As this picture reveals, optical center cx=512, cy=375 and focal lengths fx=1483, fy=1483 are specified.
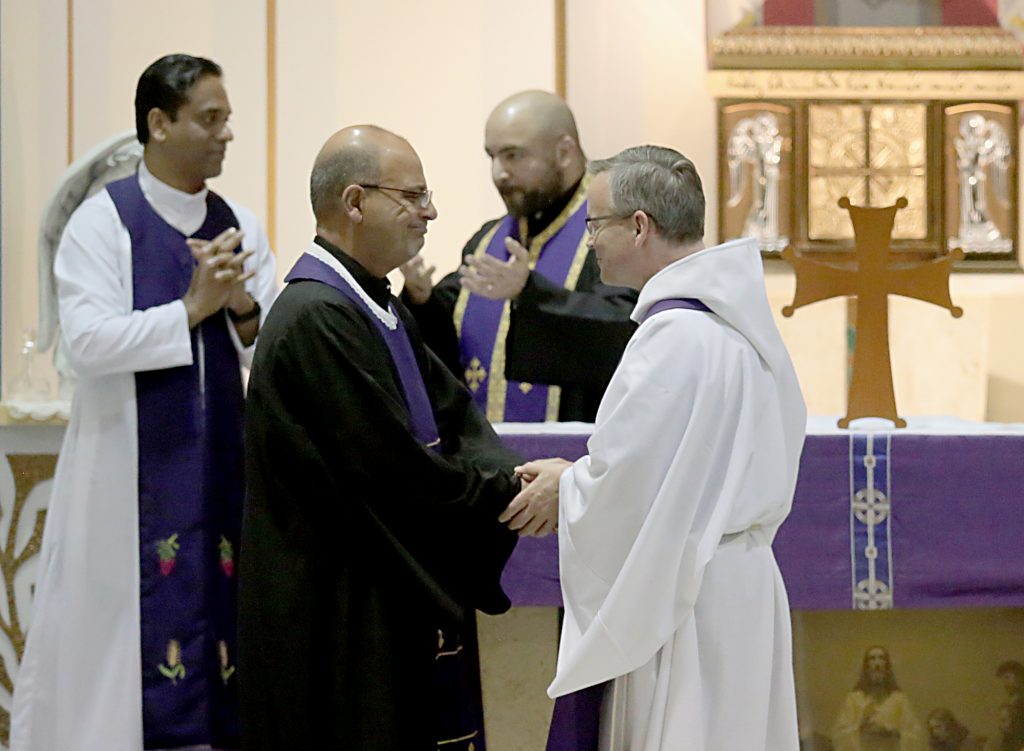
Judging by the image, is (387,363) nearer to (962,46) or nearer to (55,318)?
(55,318)

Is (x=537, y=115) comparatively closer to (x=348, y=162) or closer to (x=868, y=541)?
(x=348, y=162)

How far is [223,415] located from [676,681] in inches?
80.6

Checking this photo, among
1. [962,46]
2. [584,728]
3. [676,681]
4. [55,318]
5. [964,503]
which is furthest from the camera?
[962,46]

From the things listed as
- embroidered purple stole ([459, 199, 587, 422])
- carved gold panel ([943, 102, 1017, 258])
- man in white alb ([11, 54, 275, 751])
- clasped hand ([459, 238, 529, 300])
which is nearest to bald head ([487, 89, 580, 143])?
embroidered purple stole ([459, 199, 587, 422])

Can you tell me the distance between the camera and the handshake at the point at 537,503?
3459 mm

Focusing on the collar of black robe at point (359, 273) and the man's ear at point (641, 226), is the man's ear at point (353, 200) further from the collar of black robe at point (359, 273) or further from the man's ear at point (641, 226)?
the man's ear at point (641, 226)

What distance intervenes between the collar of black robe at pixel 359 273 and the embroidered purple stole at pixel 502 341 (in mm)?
1492

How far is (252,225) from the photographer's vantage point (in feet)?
16.2

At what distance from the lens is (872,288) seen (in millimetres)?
4559

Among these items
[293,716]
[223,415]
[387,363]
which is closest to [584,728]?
[293,716]

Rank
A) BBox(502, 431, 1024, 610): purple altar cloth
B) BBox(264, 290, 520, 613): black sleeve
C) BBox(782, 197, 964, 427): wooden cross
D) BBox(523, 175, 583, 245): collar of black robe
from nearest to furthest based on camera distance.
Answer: BBox(264, 290, 520, 613): black sleeve < BBox(502, 431, 1024, 610): purple altar cloth < BBox(782, 197, 964, 427): wooden cross < BBox(523, 175, 583, 245): collar of black robe

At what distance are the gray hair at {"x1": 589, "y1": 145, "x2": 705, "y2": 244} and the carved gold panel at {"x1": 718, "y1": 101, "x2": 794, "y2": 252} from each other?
312 cm

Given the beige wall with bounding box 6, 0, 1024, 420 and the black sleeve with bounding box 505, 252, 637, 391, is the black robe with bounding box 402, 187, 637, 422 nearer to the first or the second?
the black sleeve with bounding box 505, 252, 637, 391

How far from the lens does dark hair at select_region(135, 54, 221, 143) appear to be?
4.59 meters
